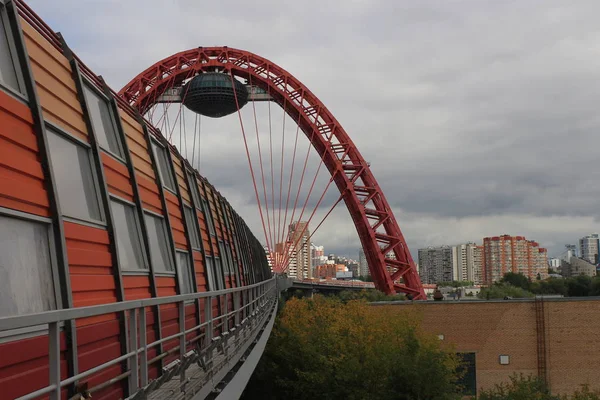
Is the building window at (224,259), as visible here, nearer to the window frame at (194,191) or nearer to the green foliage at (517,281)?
the window frame at (194,191)

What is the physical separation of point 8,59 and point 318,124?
1839 inches

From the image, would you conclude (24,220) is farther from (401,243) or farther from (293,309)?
(401,243)

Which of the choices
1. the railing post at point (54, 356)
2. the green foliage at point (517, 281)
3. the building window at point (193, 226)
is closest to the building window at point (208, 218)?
the building window at point (193, 226)

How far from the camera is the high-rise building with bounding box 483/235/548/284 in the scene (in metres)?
185

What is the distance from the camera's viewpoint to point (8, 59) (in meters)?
5.00

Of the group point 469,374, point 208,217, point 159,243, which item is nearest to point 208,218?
point 208,217

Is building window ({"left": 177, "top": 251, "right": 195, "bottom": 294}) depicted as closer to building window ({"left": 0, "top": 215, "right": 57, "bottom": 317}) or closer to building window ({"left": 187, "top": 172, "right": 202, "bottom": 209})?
building window ({"left": 187, "top": 172, "right": 202, "bottom": 209})

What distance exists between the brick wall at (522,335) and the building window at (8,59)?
33.8m

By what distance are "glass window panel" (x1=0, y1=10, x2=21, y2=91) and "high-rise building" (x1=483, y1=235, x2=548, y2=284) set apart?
18885 cm

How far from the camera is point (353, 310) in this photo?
33469 mm

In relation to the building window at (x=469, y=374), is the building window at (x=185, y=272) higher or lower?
higher

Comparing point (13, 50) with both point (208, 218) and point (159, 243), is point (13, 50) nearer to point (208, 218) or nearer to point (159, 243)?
point (159, 243)

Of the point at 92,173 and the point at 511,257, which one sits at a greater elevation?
the point at 92,173

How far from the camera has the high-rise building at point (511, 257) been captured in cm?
18462
